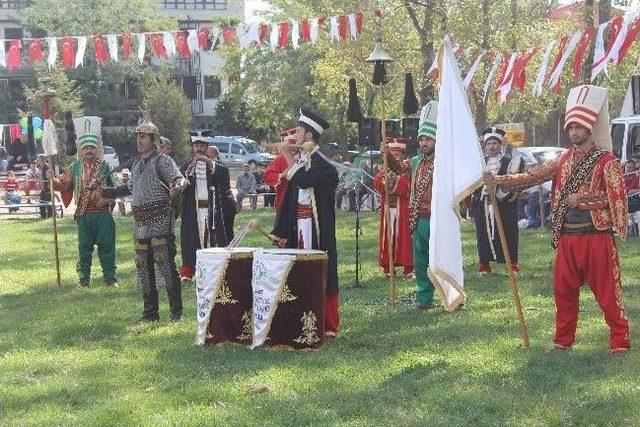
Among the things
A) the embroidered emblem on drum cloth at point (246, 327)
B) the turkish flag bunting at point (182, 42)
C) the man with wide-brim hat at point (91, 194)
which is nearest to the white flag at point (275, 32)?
the turkish flag bunting at point (182, 42)

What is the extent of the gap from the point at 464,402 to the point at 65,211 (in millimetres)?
27286

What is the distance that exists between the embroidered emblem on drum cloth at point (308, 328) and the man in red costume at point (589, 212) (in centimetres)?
181

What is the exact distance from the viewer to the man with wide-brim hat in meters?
13.2

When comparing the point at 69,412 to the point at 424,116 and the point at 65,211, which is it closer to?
the point at 424,116

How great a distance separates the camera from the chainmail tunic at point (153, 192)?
1029cm

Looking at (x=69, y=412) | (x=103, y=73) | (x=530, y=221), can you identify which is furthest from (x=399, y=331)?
(x=103, y=73)

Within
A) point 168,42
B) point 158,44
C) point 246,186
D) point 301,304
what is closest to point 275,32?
point 168,42

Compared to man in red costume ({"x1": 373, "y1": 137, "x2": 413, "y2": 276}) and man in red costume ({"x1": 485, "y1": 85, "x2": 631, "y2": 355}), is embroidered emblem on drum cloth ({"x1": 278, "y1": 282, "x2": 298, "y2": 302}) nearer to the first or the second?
man in red costume ({"x1": 485, "y1": 85, "x2": 631, "y2": 355})

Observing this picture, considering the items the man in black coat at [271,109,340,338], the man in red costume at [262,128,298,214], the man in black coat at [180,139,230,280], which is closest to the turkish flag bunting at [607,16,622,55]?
the man in black coat at [180,139,230,280]

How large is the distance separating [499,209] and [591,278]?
5421mm

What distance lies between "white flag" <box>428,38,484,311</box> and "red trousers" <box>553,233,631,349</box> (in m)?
0.78

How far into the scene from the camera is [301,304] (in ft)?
28.7

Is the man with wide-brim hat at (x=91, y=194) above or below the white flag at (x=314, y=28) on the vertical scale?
below

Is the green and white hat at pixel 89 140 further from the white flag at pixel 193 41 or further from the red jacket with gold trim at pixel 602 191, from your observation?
the white flag at pixel 193 41
